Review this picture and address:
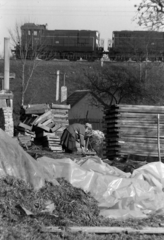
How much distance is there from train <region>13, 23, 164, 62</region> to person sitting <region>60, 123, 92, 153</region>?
921 inches

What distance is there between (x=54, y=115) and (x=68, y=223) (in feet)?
55.2

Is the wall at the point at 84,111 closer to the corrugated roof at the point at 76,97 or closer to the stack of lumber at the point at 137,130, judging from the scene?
the corrugated roof at the point at 76,97

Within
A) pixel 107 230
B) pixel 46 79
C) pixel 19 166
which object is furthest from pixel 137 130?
pixel 46 79

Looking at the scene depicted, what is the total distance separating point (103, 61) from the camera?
4697 centimetres

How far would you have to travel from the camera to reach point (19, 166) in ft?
21.6

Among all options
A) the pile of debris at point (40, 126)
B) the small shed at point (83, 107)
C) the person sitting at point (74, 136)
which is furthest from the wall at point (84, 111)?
the person sitting at point (74, 136)

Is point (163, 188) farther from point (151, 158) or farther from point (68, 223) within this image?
point (151, 158)

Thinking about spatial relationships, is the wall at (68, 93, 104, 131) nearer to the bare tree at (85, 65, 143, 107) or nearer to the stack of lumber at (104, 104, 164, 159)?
the bare tree at (85, 65, 143, 107)

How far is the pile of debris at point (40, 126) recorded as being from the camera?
2078 cm

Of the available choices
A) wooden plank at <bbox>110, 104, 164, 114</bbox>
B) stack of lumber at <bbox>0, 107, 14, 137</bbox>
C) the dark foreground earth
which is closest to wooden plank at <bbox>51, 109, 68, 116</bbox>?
stack of lumber at <bbox>0, 107, 14, 137</bbox>

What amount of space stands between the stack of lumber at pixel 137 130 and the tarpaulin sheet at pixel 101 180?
621 centimetres

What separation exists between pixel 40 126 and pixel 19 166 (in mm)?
14578

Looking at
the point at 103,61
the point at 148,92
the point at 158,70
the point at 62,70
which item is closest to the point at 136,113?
the point at 148,92

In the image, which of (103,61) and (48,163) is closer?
(48,163)
